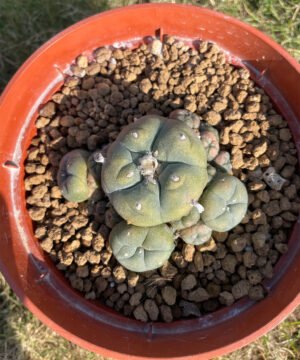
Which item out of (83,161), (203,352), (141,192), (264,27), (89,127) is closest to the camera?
(141,192)

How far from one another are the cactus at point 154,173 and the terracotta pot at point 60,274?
0.66 meters

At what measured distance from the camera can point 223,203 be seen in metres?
2.22

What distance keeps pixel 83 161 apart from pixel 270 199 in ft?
3.37

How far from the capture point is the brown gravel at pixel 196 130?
246 cm

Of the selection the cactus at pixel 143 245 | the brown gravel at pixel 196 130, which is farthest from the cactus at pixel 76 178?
the cactus at pixel 143 245

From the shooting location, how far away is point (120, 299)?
2.49m

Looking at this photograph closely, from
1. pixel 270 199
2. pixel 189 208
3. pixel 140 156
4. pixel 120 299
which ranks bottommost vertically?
pixel 120 299

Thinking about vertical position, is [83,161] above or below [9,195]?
above

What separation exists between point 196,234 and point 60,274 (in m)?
0.79

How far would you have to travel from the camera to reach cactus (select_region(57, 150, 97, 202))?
2373 millimetres

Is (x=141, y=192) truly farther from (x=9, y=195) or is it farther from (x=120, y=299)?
(x=9, y=195)

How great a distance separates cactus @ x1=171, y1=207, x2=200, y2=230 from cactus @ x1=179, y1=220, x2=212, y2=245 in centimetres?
5

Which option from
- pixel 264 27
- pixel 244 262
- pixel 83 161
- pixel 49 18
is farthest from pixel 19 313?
pixel 264 27

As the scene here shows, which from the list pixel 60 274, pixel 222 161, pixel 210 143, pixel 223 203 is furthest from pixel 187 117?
pixel 60 274
